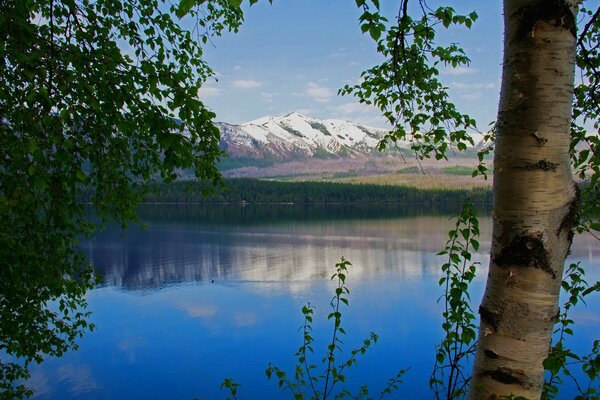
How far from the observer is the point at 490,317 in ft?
5.82

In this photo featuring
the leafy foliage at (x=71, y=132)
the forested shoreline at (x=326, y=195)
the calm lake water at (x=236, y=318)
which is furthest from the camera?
the forested shoreline at (x=326, y=195)

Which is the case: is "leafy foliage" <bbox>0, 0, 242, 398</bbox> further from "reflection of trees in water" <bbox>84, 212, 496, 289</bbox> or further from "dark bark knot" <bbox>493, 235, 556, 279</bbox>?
"reflection of trees in water" <bbox>84, 212, 496, 289</bbox>

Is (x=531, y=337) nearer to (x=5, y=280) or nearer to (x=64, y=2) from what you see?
(x=64, y=2)

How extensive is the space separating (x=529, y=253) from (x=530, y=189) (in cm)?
23

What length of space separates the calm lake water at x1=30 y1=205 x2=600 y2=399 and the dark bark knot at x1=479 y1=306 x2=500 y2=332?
451 centimetres

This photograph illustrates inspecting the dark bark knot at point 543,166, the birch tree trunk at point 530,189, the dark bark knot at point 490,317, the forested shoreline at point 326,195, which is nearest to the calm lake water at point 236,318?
the dark bark knot at point 490,317

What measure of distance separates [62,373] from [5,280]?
16064mm

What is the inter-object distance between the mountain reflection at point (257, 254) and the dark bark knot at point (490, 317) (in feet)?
117

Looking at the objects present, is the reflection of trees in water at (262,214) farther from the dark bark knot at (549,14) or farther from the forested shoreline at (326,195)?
the dark bark knot at (549,14)

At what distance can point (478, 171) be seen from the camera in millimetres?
3625

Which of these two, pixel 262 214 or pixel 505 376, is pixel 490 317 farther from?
pixel 262 214

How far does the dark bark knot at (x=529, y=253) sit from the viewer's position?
165 cm

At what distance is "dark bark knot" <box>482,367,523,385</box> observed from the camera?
1.74 m

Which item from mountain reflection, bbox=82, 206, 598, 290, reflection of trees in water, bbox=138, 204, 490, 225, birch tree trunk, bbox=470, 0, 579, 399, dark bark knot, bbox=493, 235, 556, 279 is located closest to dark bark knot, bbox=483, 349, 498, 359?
birch tree trunk, bbox=470, 0, 579, 399
